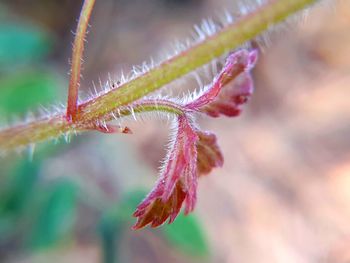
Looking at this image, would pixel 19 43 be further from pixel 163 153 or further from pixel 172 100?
pixel 172 100

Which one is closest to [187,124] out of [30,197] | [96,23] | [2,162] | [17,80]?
[30,197]

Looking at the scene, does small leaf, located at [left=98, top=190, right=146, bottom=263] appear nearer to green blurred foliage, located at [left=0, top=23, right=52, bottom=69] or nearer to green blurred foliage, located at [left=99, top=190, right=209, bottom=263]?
green blurred foliage, located at [left=99, top=190, right=209, bottom=263]

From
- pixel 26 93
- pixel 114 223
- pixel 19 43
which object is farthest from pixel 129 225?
pixel 19 43

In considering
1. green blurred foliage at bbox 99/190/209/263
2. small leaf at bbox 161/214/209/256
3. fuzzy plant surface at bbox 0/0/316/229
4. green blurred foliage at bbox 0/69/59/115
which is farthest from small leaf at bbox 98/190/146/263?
fuzzy plant surface at bbox 0/0/316/229

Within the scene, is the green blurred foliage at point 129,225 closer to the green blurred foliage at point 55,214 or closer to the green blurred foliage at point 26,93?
the green blurred foliage at point 55,214

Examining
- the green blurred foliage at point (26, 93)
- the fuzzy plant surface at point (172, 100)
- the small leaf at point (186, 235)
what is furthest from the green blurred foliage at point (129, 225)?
the fuzzy plant surface at point (172, 100)

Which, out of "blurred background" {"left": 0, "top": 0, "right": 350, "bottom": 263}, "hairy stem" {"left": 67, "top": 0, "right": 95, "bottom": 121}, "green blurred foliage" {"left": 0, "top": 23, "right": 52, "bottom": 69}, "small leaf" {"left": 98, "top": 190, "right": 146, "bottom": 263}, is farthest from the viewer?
"green blurred foliage" {"left": 0, "top": 23, "right": 52, "bottom": 69}

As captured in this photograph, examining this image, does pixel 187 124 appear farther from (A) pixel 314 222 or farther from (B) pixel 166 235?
(A) pixel 314 222
